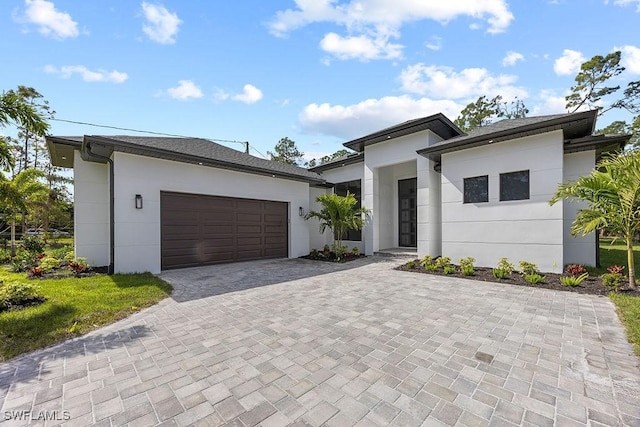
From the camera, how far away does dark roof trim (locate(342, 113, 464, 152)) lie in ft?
29.4

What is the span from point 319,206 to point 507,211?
7260mm

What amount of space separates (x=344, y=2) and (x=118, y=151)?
271 inches

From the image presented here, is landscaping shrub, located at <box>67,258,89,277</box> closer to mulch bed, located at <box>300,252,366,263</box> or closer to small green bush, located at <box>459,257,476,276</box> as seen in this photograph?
mulch bed, located at <box>300,252,366,263</box>

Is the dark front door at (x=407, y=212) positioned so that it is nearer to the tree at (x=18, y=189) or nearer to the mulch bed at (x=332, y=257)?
the mulch bed at (x=332, y=257)

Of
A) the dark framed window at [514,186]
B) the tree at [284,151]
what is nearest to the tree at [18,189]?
the dark framed window at [514,186]

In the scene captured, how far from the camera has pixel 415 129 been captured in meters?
9.39

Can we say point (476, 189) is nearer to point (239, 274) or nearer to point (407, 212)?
point (407, 212)

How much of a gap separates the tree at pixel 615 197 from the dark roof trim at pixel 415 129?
4290mm

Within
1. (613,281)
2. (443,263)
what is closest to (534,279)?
(613,281)

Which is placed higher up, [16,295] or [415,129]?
[415,129]

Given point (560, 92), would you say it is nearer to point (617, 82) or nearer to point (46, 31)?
point (617, 82)

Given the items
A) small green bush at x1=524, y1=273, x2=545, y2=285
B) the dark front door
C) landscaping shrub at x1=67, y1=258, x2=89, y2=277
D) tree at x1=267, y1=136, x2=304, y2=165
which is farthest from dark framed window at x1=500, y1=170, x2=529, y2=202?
tree at x1=267, y1=136, x2=304, y2=165

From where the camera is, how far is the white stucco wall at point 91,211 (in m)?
7.89

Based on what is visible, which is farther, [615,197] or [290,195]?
[290,195]
